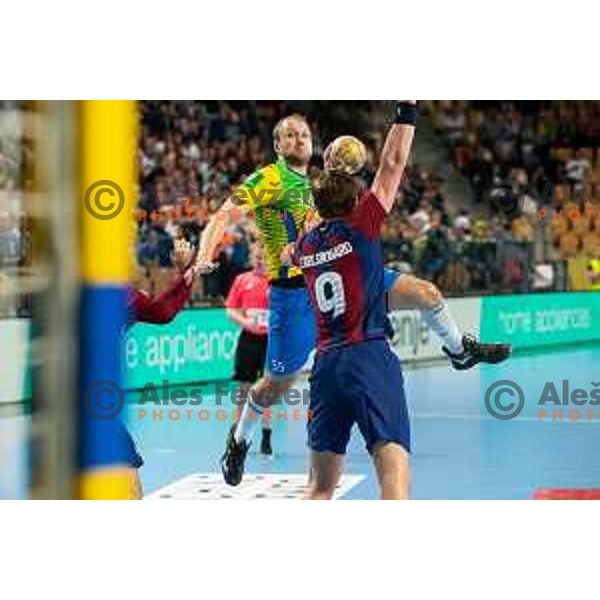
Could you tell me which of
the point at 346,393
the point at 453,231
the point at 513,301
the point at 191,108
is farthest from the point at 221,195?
the point at 513,301

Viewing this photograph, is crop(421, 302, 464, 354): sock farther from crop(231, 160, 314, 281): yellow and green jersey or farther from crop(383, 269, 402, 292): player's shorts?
crop(231, 160, 314, 281): yellow and green jersey

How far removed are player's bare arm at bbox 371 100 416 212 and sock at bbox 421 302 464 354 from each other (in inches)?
22.5

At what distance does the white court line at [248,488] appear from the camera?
5.68m

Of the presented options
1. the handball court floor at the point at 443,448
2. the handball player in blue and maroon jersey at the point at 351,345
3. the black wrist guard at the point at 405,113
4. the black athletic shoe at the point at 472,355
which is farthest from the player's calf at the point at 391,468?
the black wrist guard at the point at 405,113

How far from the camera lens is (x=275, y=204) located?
5.90m

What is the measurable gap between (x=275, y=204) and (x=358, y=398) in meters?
1.10

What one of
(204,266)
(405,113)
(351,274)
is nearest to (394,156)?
(405,113)

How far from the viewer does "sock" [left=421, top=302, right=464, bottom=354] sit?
5.92 m

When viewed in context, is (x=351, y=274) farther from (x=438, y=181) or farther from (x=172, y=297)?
(x=438, y=181)

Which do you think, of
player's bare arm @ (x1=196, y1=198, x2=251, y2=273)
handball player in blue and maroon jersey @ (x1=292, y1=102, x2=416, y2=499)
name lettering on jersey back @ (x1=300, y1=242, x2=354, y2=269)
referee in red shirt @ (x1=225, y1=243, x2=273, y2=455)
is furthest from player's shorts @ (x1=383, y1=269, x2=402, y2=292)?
player's bare arm @ (x1=196, y1=198, x2=251, y2=273)

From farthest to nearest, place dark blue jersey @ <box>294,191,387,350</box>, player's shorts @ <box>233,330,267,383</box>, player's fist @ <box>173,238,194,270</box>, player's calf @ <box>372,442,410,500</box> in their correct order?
player's shorts @ <box>233,330,267,383</box>, player's fist @ <box>173,238,194,270</box>, dark blue jersey @ <box>294,191,387,350</box>, player's calf @ <box>372,442,410,500</box>

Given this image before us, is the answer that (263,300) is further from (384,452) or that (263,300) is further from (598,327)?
(598,327)

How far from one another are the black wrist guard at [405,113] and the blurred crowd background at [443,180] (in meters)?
0.05

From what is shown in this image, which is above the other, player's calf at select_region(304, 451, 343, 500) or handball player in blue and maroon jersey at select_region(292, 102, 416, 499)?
handball player in blue and maroon jersey at select_region(292, 102, 416, 499)
